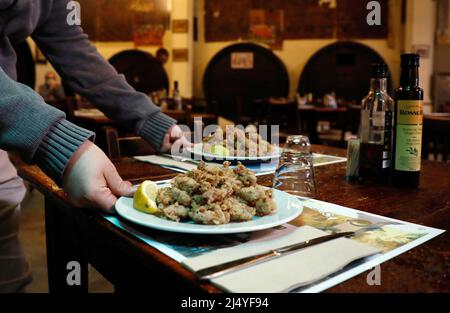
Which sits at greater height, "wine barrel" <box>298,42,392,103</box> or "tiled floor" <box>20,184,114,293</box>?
"wine barrel" <box>298,42,392,103</box>

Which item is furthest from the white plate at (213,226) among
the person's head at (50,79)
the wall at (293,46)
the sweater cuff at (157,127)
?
the person's head at (50,79)

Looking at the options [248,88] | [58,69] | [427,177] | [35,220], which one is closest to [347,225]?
[427,177]

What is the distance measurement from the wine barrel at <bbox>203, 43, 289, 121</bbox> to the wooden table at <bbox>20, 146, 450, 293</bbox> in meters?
6.27

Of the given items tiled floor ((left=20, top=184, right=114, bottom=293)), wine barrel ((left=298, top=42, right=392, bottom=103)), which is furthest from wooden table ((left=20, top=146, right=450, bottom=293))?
wine barrel ((left=298, top=42, right=392, bottom=103))

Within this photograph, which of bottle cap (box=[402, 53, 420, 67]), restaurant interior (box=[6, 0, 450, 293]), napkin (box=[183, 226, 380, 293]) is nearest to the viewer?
napkin (box=[183, 226, 380, 293])

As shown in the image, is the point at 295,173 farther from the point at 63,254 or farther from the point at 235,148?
the point at 63,254

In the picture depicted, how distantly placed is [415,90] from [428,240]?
49cm

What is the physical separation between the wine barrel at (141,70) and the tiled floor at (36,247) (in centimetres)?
380

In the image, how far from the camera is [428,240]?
818mm

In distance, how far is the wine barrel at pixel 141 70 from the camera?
8.27m

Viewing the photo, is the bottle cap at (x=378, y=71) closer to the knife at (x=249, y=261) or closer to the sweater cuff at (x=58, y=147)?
the knife at (x=249, y=261)

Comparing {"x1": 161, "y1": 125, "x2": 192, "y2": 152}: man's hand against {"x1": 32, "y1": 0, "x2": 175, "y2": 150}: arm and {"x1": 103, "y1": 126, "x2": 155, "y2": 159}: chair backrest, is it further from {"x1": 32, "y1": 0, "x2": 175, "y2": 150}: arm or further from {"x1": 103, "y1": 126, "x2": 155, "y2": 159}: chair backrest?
{"x1": 103, "y1": 126, "x2": 155, "y2": 159}: chair backrest

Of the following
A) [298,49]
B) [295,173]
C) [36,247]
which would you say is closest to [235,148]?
[295,173]

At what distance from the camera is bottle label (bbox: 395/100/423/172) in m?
1.17
